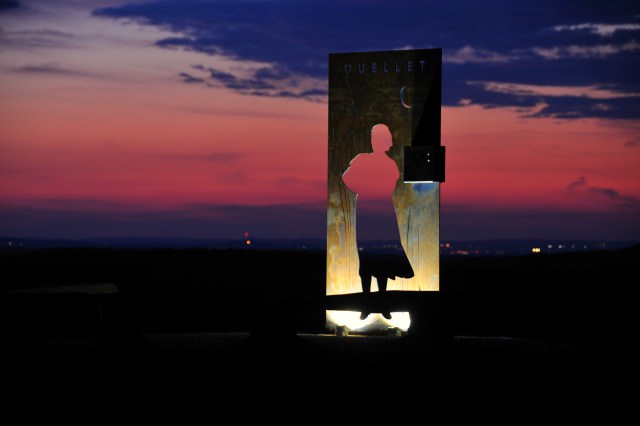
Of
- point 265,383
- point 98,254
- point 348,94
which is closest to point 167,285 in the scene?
point 98,254

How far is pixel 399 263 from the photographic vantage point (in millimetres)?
15141

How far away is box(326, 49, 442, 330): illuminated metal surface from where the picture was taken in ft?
49.5

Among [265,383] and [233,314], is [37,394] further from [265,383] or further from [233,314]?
[233,314]

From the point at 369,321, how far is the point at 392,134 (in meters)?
2.95

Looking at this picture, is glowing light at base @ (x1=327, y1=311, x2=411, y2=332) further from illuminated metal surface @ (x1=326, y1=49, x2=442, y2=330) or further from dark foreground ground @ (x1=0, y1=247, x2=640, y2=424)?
dark foreground ground @ (x1=0, y1=247, x2=640, y2=424)

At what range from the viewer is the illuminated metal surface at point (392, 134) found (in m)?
15.1

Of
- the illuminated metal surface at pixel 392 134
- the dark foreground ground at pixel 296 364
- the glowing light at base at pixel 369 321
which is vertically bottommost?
the dark foreground ground at pixel 296 364

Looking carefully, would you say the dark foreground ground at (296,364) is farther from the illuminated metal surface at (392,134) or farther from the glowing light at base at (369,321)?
the illuminated metal surface at (392,134)

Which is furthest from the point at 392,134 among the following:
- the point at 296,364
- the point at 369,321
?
the point at 296,364

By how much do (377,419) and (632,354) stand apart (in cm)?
573

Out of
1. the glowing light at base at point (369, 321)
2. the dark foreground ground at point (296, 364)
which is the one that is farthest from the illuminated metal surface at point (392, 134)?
the dark foreground ground at point (296, 364)

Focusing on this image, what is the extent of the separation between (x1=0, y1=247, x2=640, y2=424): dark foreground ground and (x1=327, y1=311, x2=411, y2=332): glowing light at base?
60 cm

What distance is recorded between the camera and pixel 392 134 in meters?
15.3

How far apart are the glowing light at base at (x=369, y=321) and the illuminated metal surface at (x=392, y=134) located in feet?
0.15
